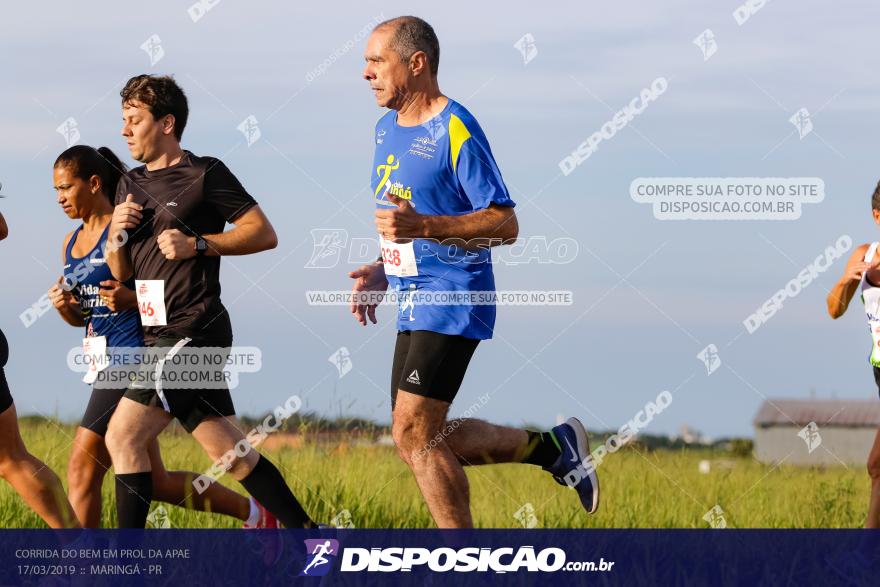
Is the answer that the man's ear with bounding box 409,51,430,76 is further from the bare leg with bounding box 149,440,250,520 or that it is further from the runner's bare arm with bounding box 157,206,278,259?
the bare leg with bounding box 149,440,250,520

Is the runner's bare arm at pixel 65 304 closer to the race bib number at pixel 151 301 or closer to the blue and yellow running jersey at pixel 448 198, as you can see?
the race bib number at pixel 151 301

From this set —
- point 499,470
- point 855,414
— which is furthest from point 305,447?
point 855,414

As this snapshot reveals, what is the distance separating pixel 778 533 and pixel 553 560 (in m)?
1.45

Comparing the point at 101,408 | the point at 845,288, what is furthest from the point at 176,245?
the point at 845,288

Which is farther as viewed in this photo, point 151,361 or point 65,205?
point 65,205

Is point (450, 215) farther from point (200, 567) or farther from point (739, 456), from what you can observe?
point (739, 456)

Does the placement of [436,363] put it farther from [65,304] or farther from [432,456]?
[65,304]

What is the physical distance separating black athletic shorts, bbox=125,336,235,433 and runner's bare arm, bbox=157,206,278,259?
41 cm

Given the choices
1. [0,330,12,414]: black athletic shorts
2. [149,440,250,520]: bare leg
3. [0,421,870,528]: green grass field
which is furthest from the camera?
[0,421,870,528]: green grass field

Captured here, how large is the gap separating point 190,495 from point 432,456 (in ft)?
5.22

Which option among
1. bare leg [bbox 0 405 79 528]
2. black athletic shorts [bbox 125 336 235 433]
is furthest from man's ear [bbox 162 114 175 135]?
bare leg [bbox 0 405 79 528]

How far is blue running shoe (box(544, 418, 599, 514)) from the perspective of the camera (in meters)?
6.76

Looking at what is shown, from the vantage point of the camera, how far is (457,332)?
19.2ft

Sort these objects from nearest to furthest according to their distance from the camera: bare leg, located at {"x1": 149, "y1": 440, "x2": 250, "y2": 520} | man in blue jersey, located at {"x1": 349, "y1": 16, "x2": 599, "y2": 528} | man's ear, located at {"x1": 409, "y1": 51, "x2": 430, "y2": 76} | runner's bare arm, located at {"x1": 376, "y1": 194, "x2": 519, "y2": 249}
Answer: runner's bare arm, located at {"x1": 376, "y1": 194, "x2": 519, "y2": 249}
man in blue jersey, located at {"x1": 349, "y1": 16, "x2": 599, "y2": 528}
man's ear, located at {"x1": 409, "y1": 51, "x2": 430, "y2": 76}
bare leg, located at {"x1": 149, "y1": 440, "x2": 250, "y2": 520}
